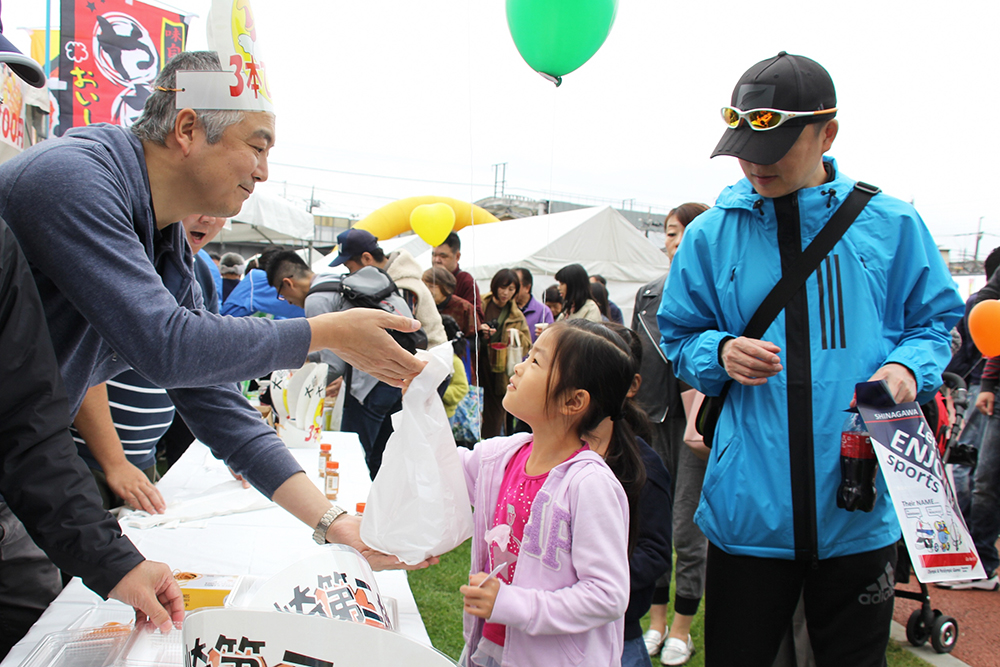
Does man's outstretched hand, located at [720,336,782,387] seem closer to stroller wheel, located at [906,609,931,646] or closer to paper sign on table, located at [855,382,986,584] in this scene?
paper sign on table, located at [855,382,986,584]

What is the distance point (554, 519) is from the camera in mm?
1378

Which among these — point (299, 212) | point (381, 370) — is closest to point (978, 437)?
point (381, 370)

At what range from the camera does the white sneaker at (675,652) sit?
2658mm

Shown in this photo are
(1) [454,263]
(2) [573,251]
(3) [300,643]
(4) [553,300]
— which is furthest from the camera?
(2) [573,251]

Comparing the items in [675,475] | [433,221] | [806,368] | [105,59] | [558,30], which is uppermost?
[558,30]

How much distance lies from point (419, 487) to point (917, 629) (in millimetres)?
2737

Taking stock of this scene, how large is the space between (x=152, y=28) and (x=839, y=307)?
4164 mm

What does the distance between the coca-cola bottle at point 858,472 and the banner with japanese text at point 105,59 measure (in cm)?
379

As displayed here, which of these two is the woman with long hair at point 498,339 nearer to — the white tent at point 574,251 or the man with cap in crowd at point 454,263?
the man with cap in crowd at point 454,263

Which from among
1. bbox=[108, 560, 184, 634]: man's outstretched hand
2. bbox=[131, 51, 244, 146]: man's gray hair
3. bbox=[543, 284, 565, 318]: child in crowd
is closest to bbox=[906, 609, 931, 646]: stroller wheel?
bbox=[108, 560, 184, 634]: man's outstretched hand

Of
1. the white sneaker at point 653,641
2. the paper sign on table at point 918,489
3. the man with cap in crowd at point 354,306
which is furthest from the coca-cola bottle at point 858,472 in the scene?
the man with cap in crowd at point 354,306

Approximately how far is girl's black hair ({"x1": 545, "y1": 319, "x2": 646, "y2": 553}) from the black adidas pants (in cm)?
28

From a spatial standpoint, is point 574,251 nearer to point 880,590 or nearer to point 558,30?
point 558,30

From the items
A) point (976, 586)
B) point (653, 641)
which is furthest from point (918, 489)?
point (976, 586)
